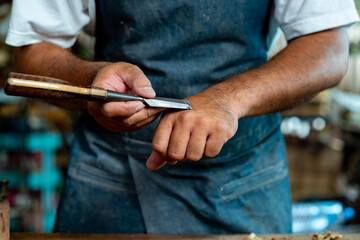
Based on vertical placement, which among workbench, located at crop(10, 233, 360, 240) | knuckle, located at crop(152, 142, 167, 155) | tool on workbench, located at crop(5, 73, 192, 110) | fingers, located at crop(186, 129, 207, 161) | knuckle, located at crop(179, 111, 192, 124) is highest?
tool on workbench, located at crop(5, 73, 192, 110)

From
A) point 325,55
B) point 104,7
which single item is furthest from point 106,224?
point 325,55

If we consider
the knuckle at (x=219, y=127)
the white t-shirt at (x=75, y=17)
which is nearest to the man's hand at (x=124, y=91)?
the knuckle at (x=219, y=127)

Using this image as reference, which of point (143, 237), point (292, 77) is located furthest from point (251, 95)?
point (143, 237)

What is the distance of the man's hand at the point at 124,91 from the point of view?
64 centimetres

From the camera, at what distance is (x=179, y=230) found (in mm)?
920

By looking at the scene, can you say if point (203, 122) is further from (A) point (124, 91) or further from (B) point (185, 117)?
(A) point (124, 91)

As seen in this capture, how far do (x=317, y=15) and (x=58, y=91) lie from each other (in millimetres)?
595

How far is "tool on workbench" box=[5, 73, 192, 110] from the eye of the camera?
55cm

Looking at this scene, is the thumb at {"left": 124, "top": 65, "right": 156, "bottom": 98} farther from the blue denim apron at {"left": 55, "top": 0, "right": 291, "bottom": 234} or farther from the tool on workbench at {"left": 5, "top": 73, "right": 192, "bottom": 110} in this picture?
the blue denim apron at {"left": 55, "top": 0, "right": 291, "bottom": 234}

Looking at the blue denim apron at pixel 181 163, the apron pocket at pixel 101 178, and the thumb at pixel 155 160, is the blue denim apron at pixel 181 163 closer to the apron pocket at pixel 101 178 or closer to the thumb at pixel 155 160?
the apron pocket at pixel 101 178

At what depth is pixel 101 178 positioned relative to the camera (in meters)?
0.96

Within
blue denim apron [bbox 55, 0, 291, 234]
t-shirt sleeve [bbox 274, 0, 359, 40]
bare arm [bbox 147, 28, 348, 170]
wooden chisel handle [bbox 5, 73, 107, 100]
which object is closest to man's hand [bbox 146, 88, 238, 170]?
bare arm [bbox 147, 28, 348, 170]

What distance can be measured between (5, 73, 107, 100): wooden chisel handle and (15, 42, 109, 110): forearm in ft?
0.49

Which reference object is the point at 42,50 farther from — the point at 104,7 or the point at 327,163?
the point at 327,163
